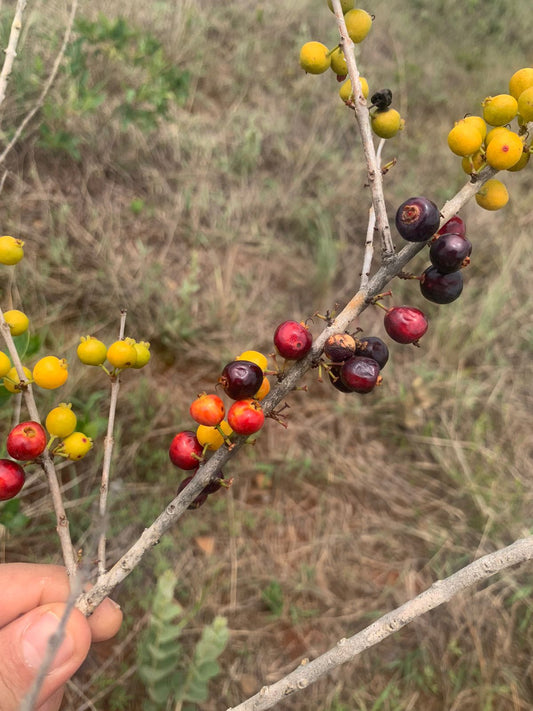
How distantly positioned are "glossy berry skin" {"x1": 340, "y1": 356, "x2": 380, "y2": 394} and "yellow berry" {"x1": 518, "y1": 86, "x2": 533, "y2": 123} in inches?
26.9

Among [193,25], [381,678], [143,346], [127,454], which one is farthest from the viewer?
[193,25]

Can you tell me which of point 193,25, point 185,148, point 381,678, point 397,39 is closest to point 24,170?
point 185,148

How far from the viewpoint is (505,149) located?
1240mm

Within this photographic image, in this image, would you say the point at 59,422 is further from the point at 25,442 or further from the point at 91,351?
the point at 91,351

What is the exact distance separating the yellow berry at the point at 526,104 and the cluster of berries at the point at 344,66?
29cm

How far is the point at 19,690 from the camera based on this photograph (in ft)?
5.76

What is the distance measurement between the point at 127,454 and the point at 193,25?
550 cm

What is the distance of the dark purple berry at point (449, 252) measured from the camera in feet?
4.24

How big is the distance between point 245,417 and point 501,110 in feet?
3.11

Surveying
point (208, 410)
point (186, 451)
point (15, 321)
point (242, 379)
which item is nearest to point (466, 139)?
point (242, 379)

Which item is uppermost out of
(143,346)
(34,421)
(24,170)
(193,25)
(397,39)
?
(397,39)

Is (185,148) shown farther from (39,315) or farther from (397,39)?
(397,39)

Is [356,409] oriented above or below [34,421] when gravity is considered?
below

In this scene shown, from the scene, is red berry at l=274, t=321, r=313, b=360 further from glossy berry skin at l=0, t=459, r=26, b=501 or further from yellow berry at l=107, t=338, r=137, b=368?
glossy berry skin at l=0, t=459, r=26, b=501
